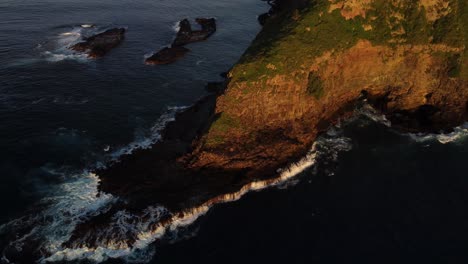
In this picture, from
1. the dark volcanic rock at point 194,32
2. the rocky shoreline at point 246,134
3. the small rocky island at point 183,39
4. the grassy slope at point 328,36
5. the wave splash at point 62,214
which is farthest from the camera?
the dark volcanic rock at point 194,32

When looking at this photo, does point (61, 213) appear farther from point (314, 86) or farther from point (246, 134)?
point (314, 86)

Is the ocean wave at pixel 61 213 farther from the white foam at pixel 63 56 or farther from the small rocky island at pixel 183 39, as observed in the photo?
the small rocky island at pixel 183 39

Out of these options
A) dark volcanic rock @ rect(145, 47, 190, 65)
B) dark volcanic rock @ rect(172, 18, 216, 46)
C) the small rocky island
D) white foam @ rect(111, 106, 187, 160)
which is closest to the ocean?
white foam @ rect(111, 106, 187, 160)

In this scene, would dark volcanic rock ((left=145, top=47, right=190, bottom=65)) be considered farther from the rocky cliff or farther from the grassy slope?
the grassy slope

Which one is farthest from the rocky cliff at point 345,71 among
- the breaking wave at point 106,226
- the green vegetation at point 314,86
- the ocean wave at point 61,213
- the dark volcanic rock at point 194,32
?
the dark volcanic rock at point 194,32

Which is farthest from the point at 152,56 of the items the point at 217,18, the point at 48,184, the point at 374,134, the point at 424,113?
the point at 424,113
